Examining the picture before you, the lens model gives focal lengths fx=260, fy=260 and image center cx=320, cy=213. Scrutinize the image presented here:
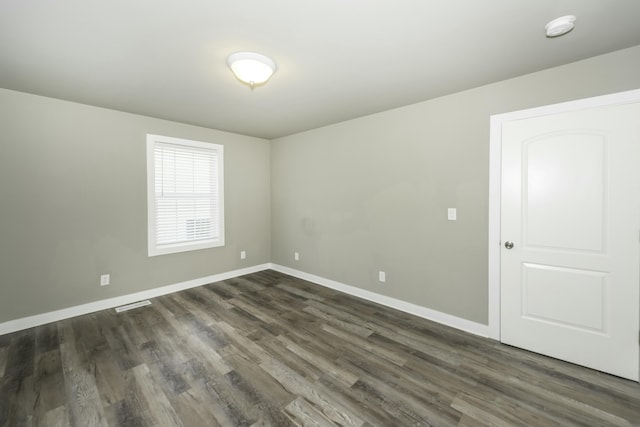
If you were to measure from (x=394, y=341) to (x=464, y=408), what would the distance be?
839 mm

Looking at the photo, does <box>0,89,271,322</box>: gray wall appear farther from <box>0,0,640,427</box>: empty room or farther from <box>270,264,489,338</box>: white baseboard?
<box>270,264,489,338</box>: white baseboard

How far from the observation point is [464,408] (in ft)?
5.58

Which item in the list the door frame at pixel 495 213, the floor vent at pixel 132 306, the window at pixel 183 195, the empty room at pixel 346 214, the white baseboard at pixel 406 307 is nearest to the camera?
the empty room at pixel 346 214

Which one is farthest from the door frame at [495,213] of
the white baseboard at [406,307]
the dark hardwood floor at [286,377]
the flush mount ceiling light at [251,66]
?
the flush mount ceiling light at [251,66]

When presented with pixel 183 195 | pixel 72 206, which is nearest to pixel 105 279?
pixel 72 206

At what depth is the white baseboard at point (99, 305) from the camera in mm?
2709

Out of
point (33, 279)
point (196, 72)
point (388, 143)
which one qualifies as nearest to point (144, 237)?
point (33, 279)

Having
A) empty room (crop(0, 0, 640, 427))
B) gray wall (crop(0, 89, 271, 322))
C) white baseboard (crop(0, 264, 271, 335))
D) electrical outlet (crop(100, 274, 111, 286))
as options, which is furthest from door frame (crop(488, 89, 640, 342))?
electrical outlet (crop(100, 274, 111, 286))

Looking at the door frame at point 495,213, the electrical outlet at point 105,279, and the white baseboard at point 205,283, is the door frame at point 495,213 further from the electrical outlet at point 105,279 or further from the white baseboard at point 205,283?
the electrical outlet at point 105,279

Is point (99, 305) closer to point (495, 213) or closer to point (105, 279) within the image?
point (105, 279)

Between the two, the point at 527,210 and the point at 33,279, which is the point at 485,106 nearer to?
the point at 527,210

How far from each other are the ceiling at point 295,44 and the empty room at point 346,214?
0.06 ft

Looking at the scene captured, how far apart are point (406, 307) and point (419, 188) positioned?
A: 4.73ft

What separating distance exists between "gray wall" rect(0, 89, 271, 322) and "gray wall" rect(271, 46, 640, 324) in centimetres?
214
